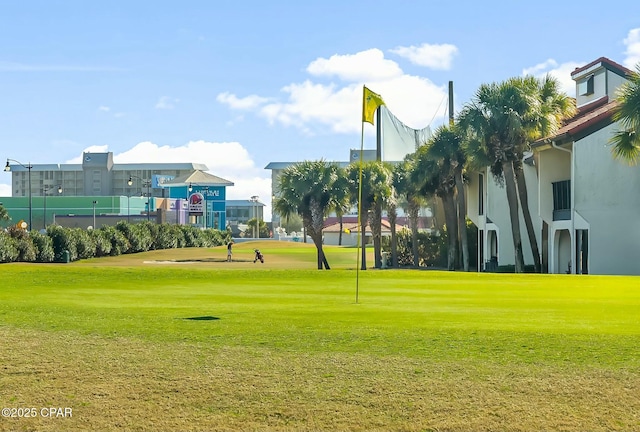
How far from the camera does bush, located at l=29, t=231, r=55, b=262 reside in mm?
60406

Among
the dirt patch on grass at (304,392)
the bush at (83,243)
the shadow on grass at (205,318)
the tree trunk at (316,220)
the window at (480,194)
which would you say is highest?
the window at (480,194)

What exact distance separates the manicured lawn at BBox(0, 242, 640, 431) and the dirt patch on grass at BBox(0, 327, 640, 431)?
0.07ft

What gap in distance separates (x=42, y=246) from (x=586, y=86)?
35.6 metres

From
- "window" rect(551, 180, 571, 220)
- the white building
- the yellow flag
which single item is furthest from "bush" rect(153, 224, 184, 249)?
the yellow flag

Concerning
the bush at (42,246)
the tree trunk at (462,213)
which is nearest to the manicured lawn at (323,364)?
the tree trunk at (462,213)

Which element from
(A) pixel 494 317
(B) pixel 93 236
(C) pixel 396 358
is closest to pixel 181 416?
(C) pixel 396 358

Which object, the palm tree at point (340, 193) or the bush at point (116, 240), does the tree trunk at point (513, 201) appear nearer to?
the palm tree at point (340, 193)

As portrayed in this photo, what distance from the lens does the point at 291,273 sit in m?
33.2

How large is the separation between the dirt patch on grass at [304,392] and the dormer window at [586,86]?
44.9m

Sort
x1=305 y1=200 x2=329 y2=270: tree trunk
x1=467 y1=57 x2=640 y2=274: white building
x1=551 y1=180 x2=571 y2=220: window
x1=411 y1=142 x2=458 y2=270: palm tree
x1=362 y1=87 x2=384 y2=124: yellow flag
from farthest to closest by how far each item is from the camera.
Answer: x1=305 y1=200 x2=329 y2=270: tree trunk → x1=411 y1=142 x2=458 y2=270: palm tree → x1=551 y1=180 x2=571 y2=220: window → x1=467 y1=57 x2=640 y2=274: white building → x1=362 y1=87 x2=384 y2=124: yellow flag

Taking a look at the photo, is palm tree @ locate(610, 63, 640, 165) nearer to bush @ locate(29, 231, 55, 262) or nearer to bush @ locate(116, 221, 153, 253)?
bush @ locate(29, 231, 55, 262)

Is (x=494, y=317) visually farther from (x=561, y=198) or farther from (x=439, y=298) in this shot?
(x=561, y=198)

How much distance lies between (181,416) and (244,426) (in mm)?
696

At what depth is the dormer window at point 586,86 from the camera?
2089 inches
